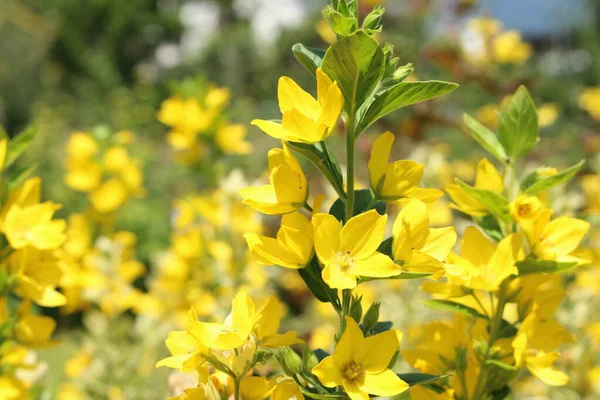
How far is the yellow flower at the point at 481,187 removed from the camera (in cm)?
71

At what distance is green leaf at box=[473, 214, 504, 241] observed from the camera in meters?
0.71

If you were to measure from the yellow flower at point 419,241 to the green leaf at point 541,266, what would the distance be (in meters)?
0.12

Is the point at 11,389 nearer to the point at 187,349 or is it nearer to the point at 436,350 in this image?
the point at 187,349

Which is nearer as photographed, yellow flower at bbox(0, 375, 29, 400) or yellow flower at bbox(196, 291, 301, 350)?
yellow flower at bbox(196, 291, 301, 350)

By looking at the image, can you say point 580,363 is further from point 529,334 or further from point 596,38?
point 596,38

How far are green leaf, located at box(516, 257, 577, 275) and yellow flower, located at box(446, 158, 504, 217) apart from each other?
0.08 meters

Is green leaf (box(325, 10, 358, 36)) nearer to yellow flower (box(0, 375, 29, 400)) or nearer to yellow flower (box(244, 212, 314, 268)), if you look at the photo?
yellow flower (box(244, 212, 314, 268))

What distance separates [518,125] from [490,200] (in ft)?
0.31

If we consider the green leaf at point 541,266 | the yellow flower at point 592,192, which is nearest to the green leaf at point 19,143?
the green leaf at point 541,266

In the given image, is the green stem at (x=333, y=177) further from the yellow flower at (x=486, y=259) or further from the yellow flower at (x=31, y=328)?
the yellow flower at (x=31, y=328)

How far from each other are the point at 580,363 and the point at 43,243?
1.06m

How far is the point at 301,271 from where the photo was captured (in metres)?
0.58

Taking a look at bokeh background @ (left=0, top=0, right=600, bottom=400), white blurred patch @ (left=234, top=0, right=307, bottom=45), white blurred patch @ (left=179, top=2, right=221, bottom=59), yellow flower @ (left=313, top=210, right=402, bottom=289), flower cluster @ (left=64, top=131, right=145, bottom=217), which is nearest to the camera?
yellow flower @ (left=313, top=210, right=402, bottom=289)

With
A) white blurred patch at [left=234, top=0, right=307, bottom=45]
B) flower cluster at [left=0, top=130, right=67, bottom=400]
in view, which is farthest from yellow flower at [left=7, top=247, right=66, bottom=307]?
white blurred patch at [left=234, top=0, right=307, bottom=45]
